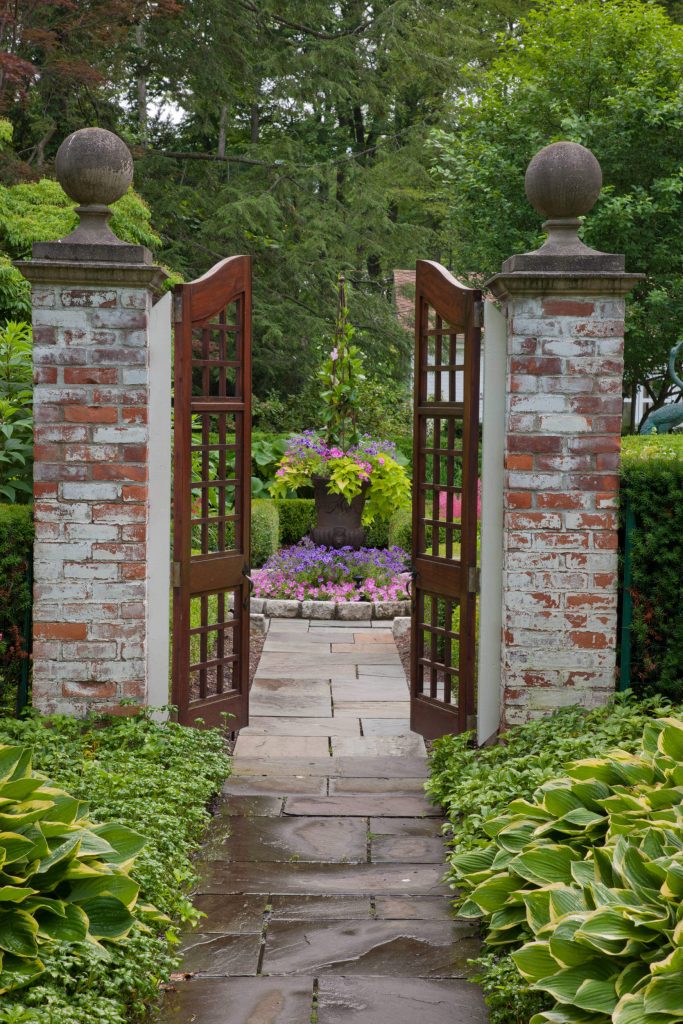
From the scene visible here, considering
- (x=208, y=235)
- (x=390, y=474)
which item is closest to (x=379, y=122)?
(x=208, y=235)

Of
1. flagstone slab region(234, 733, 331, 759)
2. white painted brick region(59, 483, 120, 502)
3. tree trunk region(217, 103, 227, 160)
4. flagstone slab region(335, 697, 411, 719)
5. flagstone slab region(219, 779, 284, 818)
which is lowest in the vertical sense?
flagstone slab region(219, 779, 284, 818)

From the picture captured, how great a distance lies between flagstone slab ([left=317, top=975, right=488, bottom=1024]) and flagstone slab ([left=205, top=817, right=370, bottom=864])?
993mm

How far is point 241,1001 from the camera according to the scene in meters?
2.74

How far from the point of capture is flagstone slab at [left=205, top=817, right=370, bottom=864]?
3.86 meters

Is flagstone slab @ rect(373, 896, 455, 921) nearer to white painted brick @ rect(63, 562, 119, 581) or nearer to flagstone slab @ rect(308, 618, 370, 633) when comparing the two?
white painted brick @ rect(63, 562, 119, 581)

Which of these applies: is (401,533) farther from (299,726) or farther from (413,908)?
(413,908)

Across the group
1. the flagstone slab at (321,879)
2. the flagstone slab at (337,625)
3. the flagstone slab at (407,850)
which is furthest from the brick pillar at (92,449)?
the flagstone slab at (337,625)

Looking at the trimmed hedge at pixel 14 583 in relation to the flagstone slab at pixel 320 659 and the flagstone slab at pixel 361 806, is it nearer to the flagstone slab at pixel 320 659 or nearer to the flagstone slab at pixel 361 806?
the flagstone slab at pixel 361 806

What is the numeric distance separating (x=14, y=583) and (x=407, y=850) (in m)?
2.04

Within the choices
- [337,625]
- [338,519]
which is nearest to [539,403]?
[337,625]

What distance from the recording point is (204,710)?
4.96 m

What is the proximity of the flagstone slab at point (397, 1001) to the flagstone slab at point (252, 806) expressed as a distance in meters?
1.47

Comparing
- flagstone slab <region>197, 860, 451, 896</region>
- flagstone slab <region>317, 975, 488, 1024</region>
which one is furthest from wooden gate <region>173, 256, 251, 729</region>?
flagstone slab <region>317, 975, 488, 1024</region>

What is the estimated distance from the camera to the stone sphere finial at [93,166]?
14.4ft
